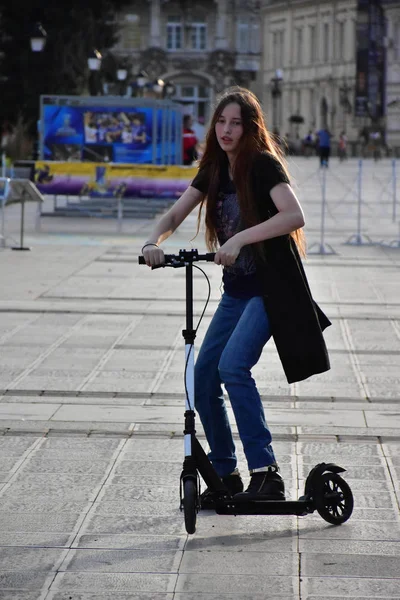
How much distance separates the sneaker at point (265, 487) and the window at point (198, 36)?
111 meters

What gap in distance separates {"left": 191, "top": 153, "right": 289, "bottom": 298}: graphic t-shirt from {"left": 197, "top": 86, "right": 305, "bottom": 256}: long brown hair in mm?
29

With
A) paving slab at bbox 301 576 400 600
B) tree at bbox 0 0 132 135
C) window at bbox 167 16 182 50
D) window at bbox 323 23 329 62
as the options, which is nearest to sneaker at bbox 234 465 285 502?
paving slab at bbox 301 576 400 600

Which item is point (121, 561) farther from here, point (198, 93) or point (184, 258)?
point (198, 93)

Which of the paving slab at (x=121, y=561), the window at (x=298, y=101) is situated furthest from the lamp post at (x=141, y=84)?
the window at (x=298, y=101)

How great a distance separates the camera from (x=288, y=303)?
17.4 ft

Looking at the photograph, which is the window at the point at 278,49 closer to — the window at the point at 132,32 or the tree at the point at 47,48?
the window at the point at 132,32

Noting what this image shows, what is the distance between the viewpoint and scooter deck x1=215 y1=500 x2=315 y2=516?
5273 mm

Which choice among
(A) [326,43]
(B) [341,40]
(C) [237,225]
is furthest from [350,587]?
(A) [326,43]

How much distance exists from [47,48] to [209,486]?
35.9 m

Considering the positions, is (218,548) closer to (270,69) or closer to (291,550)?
(291,550)

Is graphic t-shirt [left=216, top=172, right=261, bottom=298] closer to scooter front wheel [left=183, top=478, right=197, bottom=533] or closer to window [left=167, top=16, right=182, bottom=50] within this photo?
scooter front wheel [left=183, top=478, right=197, bottom=533]

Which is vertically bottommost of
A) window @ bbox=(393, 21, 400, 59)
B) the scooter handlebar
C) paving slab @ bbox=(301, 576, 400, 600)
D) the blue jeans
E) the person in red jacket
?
paving slab @ bbox=(301, 576, 400, 600)

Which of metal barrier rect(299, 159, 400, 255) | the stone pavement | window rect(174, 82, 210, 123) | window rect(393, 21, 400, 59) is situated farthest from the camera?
window rect(174, 82, 210, 123)

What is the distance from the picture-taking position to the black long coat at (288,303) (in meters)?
5.30
